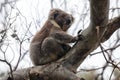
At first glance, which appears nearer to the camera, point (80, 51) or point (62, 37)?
point (80, 51)

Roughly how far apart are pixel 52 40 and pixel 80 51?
177 cm

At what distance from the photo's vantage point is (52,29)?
641cm

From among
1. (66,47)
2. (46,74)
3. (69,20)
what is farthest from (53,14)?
(46,74)

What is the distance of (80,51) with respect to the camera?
14.2 feet

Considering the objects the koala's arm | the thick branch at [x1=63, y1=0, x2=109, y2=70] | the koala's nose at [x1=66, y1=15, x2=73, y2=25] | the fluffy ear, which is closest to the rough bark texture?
the thick branch at [x1=63, y1=0, x2=109, y2=70]

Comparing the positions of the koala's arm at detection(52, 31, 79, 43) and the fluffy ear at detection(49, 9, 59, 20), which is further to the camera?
the fluffy ear at detection(49, 9, 59, 20)

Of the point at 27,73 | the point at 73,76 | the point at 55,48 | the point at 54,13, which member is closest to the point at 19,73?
the point at 27,73

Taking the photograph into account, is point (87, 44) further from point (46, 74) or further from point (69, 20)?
point (69, 20)

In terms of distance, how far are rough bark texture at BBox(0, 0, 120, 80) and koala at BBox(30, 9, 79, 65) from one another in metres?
1.16

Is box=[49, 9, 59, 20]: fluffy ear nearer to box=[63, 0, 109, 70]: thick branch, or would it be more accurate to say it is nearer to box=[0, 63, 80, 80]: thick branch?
box=[63, 0, 109, 70]: thick branch

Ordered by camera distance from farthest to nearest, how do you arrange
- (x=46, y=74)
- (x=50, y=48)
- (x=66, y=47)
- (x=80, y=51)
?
1. (x=50, y=48)
2. (x=66, y=47)
3. (x=80, y=51)
4. (x=46, y=74)

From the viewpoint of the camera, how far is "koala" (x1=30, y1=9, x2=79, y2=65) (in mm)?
5902

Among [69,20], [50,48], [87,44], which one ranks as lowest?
[50,48]

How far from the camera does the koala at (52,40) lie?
5.90 metres
